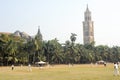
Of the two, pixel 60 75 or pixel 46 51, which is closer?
pixel 60 75

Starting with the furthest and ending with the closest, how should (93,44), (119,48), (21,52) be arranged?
(119,48) → (93,44) → (21,52)

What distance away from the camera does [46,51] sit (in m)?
105

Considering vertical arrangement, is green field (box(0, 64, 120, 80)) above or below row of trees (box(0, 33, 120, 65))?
below

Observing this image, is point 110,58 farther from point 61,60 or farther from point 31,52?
point 31,52

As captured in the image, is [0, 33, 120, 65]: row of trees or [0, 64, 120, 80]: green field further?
[0, 33, 120, 65]: row of trees

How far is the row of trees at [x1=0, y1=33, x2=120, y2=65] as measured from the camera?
3465 inches

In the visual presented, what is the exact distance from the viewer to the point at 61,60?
10738cm

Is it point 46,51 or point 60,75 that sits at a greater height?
point 46,51

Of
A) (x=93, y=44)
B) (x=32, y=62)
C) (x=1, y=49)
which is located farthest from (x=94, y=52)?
(x=1, y=49)

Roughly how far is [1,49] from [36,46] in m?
12.7

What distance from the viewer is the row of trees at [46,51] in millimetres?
88000

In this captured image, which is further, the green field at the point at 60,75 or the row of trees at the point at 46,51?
the row of trees at the point at 46,51

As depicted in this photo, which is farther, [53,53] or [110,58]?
[110,58]

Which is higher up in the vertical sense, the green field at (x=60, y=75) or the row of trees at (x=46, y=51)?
the row of trees at (x=46, y=51)
